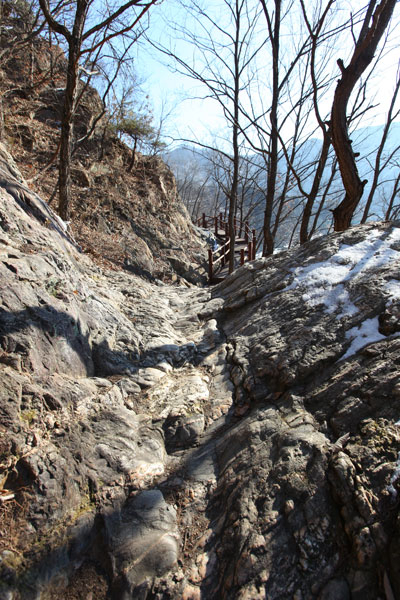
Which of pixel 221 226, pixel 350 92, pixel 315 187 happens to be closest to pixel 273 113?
pixel 315 187

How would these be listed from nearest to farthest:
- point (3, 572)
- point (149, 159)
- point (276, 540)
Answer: point (3, 572), point (276, 540), point (149, 159)

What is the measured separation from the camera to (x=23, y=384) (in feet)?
7.48

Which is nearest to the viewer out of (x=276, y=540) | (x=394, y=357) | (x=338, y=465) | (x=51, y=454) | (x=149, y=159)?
(x=276, y=540)

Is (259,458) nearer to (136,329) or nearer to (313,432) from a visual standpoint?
(313,432)

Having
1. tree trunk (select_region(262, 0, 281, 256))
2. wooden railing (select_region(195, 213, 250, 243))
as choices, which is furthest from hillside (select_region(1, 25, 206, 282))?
tree trunk (select_region(262, 0, 281, 256))

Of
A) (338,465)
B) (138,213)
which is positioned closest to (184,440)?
(338,465)

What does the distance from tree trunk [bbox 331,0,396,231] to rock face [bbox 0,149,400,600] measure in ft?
4.32

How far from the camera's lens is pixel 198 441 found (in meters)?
2.80

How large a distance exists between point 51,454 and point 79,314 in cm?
159

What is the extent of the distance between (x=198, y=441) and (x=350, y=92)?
17.8 feet

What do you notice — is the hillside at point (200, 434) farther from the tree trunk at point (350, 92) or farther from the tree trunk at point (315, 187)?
the tree trunk at point (315, 187)

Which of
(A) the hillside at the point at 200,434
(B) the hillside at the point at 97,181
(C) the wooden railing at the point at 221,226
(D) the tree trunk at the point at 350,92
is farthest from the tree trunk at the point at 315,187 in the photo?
(C) the wooden railing at the point at 221,226

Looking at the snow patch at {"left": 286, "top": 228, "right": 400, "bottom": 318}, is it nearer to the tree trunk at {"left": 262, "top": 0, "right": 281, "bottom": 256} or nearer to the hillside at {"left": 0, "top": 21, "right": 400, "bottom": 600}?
the hillside at {"left": 0, "top": 21, "right": 400, "bottom": 600}

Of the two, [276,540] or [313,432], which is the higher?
[313,432]
